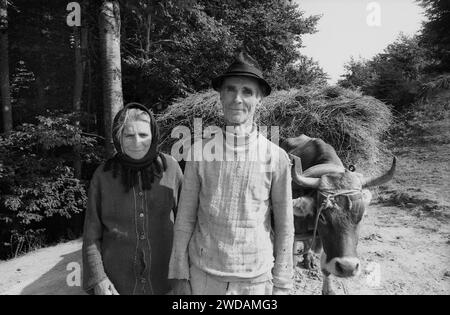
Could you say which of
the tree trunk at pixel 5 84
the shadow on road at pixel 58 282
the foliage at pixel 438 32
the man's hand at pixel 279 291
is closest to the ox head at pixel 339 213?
the man's hand at pixel 279 291

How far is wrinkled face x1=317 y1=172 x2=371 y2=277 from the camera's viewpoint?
2.90 metres

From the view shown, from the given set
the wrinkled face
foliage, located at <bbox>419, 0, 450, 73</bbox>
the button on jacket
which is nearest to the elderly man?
the button on jacket

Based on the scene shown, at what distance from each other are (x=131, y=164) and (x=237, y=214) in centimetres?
87

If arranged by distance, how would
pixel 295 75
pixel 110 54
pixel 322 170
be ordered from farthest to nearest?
pixel 295 75
pixel 110 54
pixel 322 170

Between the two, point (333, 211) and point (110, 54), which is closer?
point (333, 211)

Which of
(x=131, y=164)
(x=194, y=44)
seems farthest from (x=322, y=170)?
(x=194, y=44)

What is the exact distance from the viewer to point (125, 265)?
2.31 m

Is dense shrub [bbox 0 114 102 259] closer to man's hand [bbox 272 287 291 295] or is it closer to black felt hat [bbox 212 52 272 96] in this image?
black felt hat [bbox 212 52 272 96]

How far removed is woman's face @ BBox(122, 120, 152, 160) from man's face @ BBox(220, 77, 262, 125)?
2.11 feet

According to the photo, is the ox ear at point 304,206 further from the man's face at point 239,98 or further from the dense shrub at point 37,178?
the dense shrub at point 37,178

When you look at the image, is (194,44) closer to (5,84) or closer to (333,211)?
(5,84)

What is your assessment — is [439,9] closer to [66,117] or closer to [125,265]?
[66,117]

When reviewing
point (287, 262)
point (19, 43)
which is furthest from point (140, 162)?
point (19, 43)

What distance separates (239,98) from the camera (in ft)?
6.39
